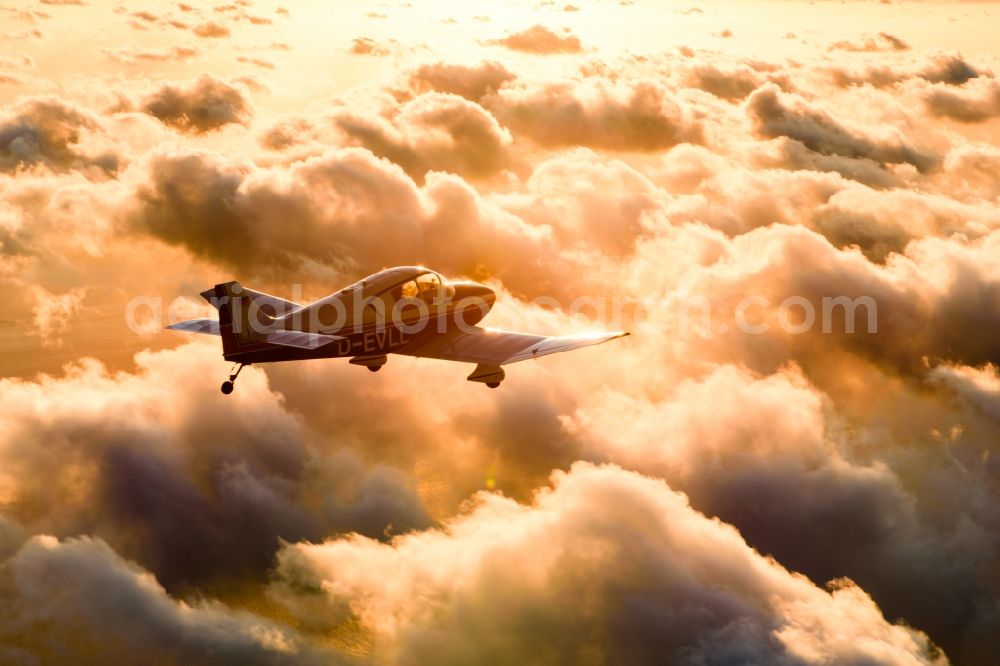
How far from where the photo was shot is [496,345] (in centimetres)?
4256

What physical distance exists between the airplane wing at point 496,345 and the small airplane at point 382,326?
6 cm

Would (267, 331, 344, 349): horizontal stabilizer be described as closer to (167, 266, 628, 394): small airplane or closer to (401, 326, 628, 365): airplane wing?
(167, 266, 628, 394): small airplane

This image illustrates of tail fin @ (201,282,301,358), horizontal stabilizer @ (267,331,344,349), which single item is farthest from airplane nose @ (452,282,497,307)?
tail fin @ (201,282,301,358)

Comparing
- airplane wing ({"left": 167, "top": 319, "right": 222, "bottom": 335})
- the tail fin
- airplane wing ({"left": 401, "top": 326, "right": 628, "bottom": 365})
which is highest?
the tail fin

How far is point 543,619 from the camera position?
5723 inches

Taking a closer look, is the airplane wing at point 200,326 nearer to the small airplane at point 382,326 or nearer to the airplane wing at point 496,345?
the small airplane at point 382,326

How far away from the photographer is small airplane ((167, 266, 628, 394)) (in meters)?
37.7

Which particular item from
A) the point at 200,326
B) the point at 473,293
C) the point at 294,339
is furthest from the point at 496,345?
the point at 200,326

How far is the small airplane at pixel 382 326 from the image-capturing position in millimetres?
37719

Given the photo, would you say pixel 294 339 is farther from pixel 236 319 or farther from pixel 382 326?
pixel 382 326

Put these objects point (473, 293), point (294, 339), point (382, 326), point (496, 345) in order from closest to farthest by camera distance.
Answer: point (294, 339), point (382, 326), point (496, 345), point (473, 293)

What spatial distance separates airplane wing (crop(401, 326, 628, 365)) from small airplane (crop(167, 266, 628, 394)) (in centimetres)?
6

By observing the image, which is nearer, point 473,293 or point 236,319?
point 236,319

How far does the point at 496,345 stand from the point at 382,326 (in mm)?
6543
